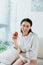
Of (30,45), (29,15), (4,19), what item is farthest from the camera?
(4,19)

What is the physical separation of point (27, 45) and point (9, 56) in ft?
0.71

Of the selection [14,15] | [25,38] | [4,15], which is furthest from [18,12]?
[25,38]

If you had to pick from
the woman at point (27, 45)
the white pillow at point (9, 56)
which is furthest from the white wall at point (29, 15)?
the white pillow at point (9, 56)

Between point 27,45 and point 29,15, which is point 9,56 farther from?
point 29,15

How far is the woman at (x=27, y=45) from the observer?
129 cm

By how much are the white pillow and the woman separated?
0.05 meters

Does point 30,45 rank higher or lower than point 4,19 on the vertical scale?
lower

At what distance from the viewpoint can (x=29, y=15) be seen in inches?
57.5

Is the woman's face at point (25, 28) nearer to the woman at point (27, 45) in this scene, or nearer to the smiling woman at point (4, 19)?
the woman at point (27, 45)

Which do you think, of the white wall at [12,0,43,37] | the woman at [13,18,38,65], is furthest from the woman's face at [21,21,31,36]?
the white wall at [12,0,43,37]

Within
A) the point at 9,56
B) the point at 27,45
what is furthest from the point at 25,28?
the point at 9,56

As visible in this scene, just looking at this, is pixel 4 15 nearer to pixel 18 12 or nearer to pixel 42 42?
pixel 18 12

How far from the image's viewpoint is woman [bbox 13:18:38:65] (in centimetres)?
129

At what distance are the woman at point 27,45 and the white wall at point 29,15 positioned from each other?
4.4 inches
